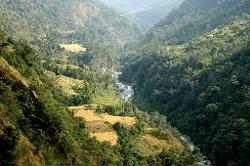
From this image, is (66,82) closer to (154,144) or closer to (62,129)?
(154,144)

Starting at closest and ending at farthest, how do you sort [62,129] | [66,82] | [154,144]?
[62,129] → [154,144] → [66,82]

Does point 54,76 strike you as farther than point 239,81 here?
Yes

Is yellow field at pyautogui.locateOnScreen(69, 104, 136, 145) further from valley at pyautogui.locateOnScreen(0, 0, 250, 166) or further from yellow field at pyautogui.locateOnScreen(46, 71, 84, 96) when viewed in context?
yellow field at pyautogui.locateOnScreen(46, 71, 84, 96)

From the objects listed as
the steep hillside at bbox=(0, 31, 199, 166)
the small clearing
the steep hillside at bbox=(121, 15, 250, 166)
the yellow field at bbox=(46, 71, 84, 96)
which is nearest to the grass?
the steep hillside at bbox=(0, 31, 199, 166)

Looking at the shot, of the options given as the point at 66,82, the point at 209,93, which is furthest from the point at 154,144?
the point at 66,82

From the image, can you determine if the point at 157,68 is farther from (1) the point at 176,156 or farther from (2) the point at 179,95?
(1) the point at 176,156

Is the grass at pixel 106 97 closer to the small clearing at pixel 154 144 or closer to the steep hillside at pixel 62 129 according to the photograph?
the steep hillside at pixel 62 129

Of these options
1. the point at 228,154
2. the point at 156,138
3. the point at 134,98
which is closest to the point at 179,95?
the point at 134,98
